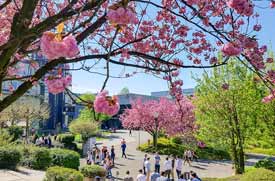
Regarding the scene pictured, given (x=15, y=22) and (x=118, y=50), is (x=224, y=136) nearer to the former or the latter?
(x=118, y=50)

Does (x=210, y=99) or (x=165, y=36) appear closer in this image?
(x=165, y=36)

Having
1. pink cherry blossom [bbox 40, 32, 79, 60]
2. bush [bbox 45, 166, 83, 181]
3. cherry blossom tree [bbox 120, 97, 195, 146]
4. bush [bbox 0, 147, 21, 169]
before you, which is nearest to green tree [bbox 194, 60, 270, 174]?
bush [bbox 45, 166, 83, 181]

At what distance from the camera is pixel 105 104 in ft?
10.6

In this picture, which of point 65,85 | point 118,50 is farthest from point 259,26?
point 65,85

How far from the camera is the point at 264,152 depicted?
34688 millimetres

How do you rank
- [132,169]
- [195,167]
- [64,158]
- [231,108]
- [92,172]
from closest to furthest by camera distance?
[92,172], [64,158], [231,108], [132,169], [195,167]

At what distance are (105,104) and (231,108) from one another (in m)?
16.4

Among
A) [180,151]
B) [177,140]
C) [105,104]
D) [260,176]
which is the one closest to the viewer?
[105,104]

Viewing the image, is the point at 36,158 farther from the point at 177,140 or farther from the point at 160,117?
the point at 177,140

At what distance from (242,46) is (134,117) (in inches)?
1339

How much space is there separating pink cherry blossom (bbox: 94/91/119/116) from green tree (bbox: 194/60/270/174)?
1520 centimetres

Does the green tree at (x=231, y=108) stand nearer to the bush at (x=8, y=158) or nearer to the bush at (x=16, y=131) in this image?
the bush at (x=8, y=158)

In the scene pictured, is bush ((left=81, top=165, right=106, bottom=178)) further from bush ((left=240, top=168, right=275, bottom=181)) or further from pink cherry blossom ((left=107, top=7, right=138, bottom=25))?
pink cherry blossom ((left=107, top=7, right=138, bottom=25))

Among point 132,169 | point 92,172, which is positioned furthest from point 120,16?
point 132,169
